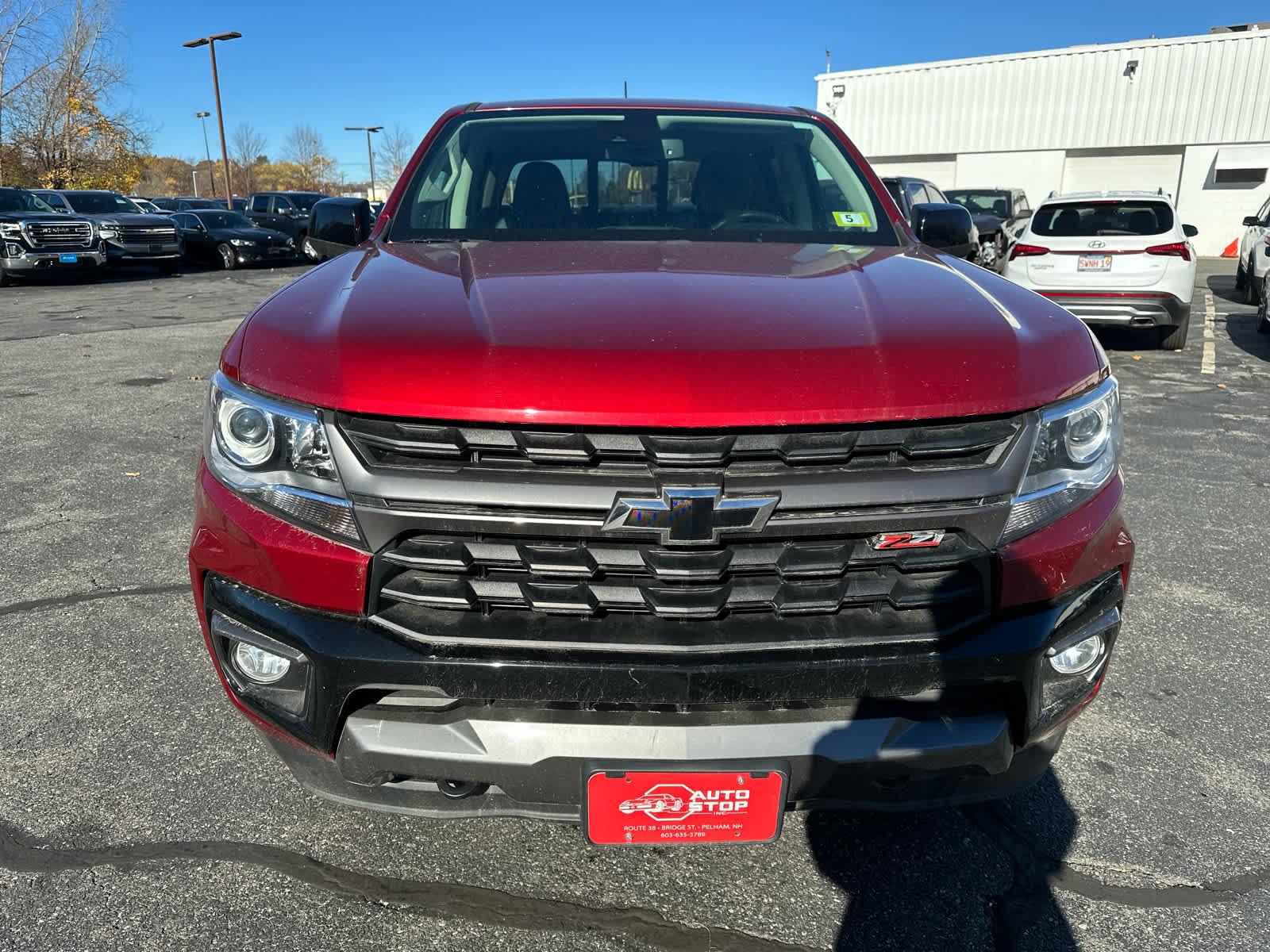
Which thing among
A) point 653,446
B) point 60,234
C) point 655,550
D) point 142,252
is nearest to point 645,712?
point 655,550

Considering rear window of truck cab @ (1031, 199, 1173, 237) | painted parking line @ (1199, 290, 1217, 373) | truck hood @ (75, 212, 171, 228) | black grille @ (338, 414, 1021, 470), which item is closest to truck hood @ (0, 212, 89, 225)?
truck hood @ (75, 212, 171, 228)

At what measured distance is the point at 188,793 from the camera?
252cm

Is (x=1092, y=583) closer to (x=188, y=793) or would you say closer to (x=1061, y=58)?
(x=188, y=793)

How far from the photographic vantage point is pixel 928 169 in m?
33.5

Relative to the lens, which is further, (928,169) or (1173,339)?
(928,169)

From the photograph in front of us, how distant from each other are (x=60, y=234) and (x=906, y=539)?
1984 cm

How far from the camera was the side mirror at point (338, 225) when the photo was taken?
131 inches

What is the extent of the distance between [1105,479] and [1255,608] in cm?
234

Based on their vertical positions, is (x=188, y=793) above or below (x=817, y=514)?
below

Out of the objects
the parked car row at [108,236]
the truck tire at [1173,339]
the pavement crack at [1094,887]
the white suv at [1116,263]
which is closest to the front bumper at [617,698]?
the pavement crack at [1094,887]

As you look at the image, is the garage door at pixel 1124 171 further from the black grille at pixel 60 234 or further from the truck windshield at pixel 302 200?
the black grille at pixel 60 234

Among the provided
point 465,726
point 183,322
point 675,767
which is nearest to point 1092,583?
point 675,767

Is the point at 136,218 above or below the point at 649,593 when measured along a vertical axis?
above

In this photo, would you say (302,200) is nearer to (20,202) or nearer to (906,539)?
(20,202)
